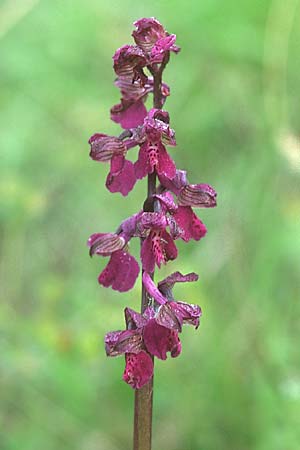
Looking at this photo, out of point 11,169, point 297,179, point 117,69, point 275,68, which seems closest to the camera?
point 117,69

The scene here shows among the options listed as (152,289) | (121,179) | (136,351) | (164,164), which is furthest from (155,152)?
(136,351)

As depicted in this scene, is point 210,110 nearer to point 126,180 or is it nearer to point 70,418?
point 70,418

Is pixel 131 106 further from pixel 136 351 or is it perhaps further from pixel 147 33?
pixel 136 351

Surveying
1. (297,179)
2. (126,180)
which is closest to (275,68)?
(297,179)

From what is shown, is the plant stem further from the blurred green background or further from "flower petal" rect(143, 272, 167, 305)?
the blurred green background

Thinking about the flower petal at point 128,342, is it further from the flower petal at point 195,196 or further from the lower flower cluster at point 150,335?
the flower petal at point 195,196

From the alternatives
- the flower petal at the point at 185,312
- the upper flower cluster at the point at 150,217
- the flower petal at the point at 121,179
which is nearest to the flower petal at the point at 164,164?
the upper flower cluster at the point at 150,217

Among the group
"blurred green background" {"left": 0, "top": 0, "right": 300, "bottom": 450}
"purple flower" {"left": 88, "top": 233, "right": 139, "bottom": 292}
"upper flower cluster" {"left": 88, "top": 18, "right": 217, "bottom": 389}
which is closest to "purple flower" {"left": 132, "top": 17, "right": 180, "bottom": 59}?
"upper flower cluster" {"left": 88, "top": 18, "right": 217, "bottom": 389}
